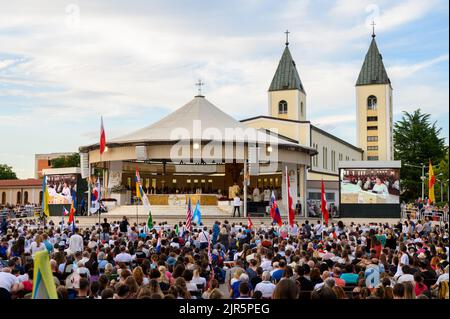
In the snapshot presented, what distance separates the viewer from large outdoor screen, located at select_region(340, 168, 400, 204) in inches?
1406

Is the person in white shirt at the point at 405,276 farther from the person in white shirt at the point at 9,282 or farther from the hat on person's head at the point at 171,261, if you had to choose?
the person in white shirt at the point at 9,282

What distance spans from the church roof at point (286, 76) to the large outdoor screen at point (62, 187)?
42802 millimetres

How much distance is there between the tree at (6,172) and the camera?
309 feet

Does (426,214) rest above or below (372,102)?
below

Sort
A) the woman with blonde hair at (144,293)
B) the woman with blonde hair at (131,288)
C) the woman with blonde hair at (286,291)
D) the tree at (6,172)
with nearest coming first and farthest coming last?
the woman with blonde hair at (286,291)
the woman with blonde hair at (144,293)
the woman with blonde hair at (131,288)
the tree at (6,172)

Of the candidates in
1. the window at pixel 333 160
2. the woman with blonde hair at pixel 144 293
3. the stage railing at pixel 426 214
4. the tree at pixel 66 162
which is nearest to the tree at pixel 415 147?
the window at pixel 333 160

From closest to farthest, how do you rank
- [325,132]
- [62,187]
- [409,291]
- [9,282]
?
[409,291] → [9,282] → [62,187] → [325,132]

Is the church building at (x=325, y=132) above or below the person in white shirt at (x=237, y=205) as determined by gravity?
above

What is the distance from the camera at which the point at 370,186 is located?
3609cm

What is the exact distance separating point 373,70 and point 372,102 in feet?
15.0

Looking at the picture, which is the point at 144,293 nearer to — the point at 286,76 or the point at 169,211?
the point at 169,211

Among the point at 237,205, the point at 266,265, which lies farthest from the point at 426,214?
the point at 266,265
